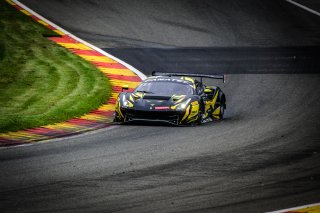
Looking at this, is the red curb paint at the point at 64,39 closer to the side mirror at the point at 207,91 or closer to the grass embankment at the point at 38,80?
the grass embankment at the point at 38,80

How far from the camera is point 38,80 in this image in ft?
76.1

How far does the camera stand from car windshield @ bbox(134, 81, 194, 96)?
19188 millimetres

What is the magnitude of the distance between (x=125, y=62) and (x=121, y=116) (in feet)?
25.9

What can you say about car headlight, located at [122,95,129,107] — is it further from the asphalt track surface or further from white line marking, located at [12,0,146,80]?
white line marking, located at [12,0,146,80]

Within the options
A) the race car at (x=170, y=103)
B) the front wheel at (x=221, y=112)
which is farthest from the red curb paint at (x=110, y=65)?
the front wheel at (x=221, y=112)

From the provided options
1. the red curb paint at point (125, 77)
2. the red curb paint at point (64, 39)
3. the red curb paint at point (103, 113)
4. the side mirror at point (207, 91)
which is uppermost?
the red curb paint at point (64, 39)

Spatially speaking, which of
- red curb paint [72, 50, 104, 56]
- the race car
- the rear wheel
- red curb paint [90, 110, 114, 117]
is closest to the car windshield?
the race car

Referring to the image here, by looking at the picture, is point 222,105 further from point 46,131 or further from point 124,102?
point 46,131

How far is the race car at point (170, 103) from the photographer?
59.8ft

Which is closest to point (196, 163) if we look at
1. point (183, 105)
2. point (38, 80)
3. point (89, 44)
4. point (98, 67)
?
point (183, 105)

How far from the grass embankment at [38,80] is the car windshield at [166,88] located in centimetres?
148

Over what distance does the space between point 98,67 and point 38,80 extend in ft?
8.70

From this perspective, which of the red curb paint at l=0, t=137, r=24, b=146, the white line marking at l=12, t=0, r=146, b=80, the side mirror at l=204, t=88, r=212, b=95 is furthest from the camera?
the white line marking at l=12, t=0, r=146, b=80

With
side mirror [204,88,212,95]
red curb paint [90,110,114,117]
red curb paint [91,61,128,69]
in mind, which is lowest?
red curb paint [90,110,114,117]
